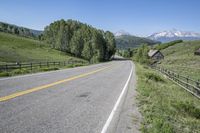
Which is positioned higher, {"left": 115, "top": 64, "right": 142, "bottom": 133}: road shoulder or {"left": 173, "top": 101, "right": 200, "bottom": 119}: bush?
{"left": 115, "top": 64, "right": 142, "bottom": 133}: road shoulder

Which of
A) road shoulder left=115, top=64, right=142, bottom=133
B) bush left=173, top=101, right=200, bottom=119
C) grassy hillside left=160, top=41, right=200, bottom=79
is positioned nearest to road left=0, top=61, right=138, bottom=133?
road shoulder left=115, top=64, right=142, bottom=133

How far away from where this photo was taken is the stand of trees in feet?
292

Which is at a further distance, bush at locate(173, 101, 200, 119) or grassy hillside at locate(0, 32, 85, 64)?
grassy hillside at locate(0, 32, 85, 64)

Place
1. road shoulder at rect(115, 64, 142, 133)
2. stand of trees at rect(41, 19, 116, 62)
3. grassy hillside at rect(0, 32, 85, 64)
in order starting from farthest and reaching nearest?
stand of trees at rect(41, 19, 116, 62) < grassy hillside at rect(0, 32, 85, 64) < road shoulder at rect(115, 64, 142, 133)

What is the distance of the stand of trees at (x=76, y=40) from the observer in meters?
89.0

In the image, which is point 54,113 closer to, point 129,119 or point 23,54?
point 129,119

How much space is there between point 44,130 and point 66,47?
3671 inches

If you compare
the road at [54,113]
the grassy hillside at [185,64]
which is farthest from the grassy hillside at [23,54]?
the road at [54,113]

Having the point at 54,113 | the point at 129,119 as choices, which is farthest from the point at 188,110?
the point at 54,113

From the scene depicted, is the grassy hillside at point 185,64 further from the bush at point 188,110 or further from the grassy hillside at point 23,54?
the grassy hillside at point 23,54

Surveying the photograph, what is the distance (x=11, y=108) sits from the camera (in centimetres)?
774

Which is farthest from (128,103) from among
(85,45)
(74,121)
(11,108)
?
(85,45)

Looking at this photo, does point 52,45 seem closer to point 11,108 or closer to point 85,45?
point 85,45

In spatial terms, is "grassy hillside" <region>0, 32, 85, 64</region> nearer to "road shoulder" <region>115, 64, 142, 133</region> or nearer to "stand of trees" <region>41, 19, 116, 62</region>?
"stand of trees" <region>41, 19, 116, 62</region>
